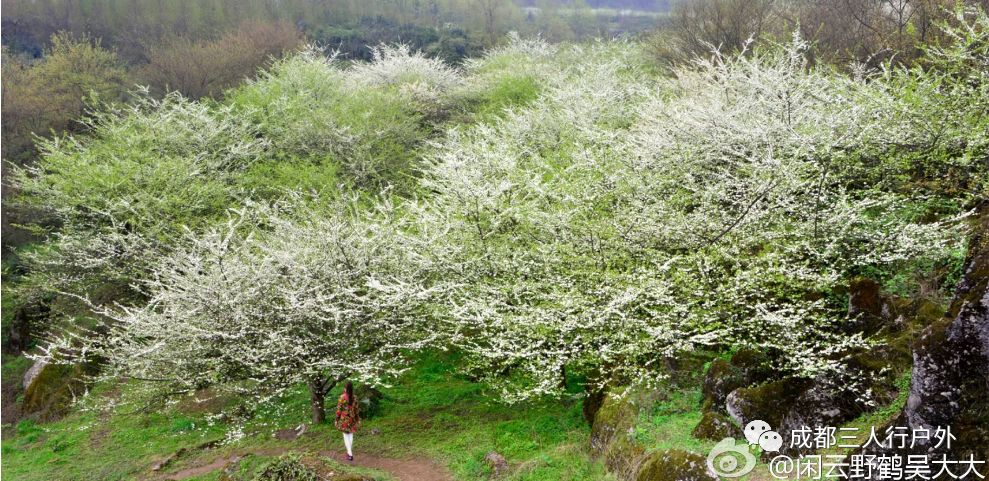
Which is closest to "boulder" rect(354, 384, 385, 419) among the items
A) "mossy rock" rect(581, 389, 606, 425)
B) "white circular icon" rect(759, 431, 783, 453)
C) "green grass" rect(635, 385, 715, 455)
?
"mossy rock" rect(581, 389, 606, 425)

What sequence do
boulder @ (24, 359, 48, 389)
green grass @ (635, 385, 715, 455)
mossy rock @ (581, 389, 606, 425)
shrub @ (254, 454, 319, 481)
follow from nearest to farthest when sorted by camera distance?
green grass @ (635, 385, 715, 455) < shrub @ (254, 454, 319, 481) < mossy rock @ (581, 389, 606, 425) < boulder @ (24, 359, 48, 389)

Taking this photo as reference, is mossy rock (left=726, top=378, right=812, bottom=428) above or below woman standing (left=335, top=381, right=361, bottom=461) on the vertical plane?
above

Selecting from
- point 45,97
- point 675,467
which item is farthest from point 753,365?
point 45,97

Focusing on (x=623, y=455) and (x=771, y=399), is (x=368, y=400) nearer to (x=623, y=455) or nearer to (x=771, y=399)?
(x=623, y=455)

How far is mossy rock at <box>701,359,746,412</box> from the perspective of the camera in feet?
29.7

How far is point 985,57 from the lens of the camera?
11.7m

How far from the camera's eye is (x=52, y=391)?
765 inches

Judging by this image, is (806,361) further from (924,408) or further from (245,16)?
(245,16)

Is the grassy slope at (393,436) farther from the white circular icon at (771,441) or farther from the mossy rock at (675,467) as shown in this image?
the white circular icon at (771,441)

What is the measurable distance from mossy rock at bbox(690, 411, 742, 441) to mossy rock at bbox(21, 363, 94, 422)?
18.2 metres

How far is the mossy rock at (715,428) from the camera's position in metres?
8.23

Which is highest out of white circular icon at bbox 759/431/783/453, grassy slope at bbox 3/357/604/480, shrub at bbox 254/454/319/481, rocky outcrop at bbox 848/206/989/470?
rocky outcrop at bbox 848/206/989/470

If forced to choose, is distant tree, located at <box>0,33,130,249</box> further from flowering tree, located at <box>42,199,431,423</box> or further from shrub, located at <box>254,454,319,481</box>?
shrub, located at <box>254,454,319,481</box>

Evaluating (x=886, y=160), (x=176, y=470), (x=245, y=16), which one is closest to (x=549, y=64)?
(x=886, y=160)
